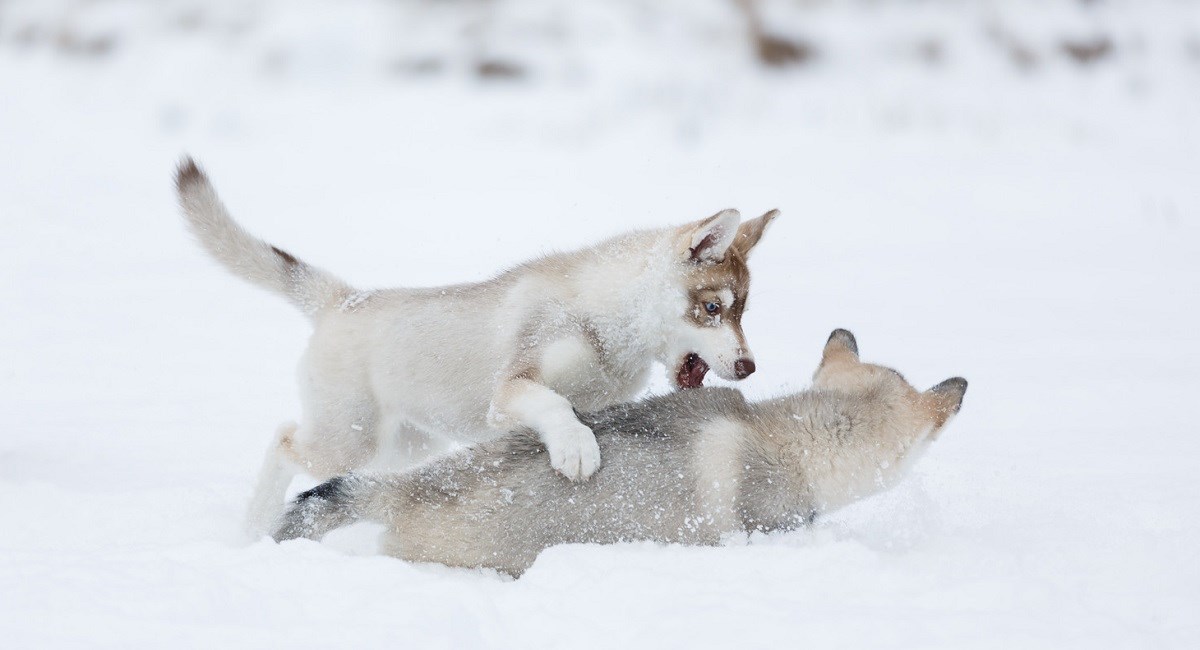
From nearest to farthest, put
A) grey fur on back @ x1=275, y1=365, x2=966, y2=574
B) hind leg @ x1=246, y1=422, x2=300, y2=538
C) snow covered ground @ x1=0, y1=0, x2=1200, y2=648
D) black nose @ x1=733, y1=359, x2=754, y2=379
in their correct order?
snow covered ground @ x1=0, y1=0, x2=1200, y2=648
grey fur on back @ x1=275, y1=365, x2=966, y2=574
black nose @ x1=733, y1=359, x2=754, y2=379
hind leg @ x1=246, y1=422, x2=300, y2=538

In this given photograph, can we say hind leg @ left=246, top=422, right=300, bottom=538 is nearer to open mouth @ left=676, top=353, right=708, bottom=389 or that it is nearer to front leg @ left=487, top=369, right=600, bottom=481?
front leg @ left=487, top=369, right=600, bottom=481

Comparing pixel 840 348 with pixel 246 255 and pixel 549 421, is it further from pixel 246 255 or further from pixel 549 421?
pixel 246 255

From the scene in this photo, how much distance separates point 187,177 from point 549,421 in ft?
7.14

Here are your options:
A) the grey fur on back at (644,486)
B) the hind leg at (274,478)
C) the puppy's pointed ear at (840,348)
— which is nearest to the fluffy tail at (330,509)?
the grey fur on back at (644,486)

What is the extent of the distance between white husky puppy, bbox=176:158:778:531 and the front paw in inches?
16.5

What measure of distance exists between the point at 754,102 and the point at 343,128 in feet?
17.7

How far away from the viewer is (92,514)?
13.0 ft

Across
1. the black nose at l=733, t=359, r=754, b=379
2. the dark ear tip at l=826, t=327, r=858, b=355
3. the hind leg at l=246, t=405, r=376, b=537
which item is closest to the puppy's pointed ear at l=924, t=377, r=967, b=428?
the dark ear tip at l=826, t=327, r=858, b=355

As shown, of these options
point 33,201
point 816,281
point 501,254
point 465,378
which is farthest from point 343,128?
point 465,378

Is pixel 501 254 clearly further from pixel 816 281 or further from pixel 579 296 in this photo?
pixel 579 296

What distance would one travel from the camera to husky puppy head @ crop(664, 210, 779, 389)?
4.17 meters

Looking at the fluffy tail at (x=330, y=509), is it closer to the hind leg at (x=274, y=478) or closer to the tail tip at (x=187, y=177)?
the hind leg at (x=274, y=478)

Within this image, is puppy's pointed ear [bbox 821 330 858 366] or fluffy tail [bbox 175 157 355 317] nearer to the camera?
puppy's pointed ear [bbox 821 330 858 366]

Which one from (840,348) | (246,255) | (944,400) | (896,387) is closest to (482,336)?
(246,255)
